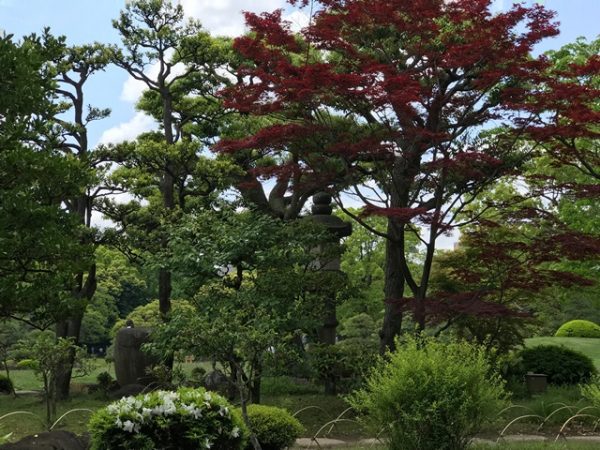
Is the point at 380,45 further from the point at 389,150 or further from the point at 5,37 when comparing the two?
the point at 5,37

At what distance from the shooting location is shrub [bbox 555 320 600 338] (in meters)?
26.1

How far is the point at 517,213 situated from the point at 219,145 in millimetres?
5531

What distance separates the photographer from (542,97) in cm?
1241

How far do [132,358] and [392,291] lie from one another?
5.76 m

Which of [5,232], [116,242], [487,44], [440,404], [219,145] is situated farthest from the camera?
[116,242]

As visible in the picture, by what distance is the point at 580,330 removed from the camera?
86.0ft

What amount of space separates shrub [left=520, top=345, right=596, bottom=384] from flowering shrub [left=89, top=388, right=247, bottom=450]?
10.8m

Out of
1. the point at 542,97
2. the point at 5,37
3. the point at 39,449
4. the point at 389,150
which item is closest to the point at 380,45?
the point at 389,150

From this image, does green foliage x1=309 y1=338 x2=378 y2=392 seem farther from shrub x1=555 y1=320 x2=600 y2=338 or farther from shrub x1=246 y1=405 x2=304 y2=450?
shrub x1=555 y1=320 x2=600 y2=338

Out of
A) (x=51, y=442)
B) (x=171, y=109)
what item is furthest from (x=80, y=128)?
(x=51, y=442)

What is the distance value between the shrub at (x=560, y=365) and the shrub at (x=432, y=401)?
344 inches

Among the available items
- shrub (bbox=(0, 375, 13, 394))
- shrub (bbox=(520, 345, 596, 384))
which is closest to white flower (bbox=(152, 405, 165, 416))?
shrub (bbox=(520, 345, 596, 384))

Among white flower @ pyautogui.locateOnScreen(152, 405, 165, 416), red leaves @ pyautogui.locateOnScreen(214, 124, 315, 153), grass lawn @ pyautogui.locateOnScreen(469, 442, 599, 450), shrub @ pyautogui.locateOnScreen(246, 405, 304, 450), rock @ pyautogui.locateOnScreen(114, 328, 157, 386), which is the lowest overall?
grass lawn @ pyautogui.locateOnScreen(469, 442, 599, 450)

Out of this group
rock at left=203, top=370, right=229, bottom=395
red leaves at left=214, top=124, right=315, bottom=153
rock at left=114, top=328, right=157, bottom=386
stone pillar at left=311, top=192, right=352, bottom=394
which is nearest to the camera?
red leaves at left=214, top=124, right=315, bottom=153
